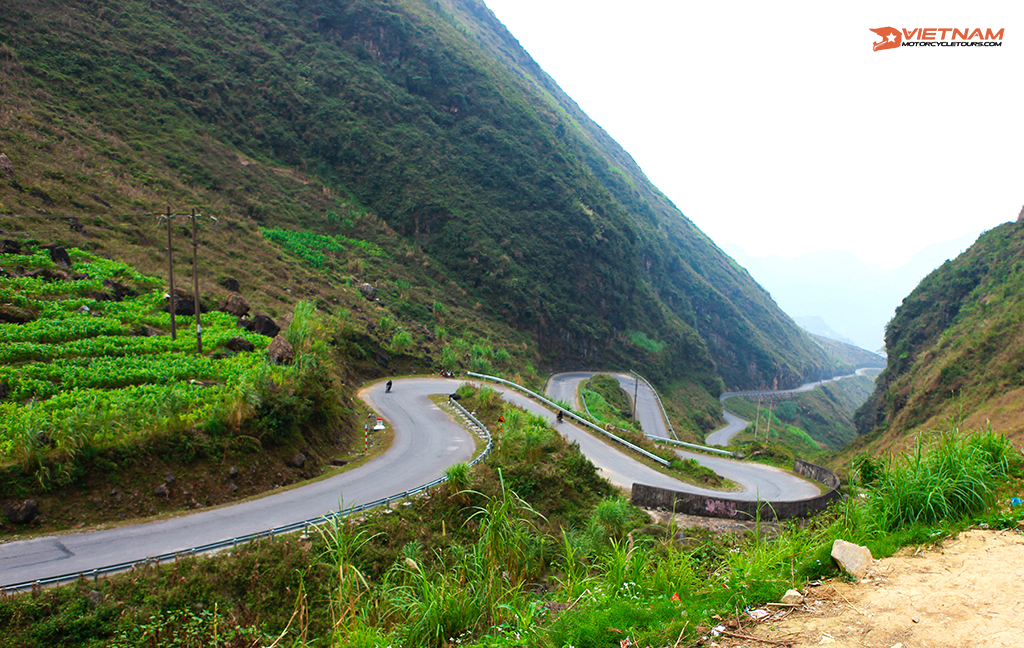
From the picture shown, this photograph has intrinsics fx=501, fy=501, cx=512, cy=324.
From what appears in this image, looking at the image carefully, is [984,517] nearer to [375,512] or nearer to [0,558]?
[375,512]

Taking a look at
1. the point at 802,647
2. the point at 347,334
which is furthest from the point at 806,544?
the point at 347,334

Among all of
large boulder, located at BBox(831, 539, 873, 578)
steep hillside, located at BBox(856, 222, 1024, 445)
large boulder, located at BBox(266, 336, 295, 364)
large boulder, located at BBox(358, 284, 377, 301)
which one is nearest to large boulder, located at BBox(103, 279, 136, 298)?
large boulder, located at BBox(266, 336, 295, 364)

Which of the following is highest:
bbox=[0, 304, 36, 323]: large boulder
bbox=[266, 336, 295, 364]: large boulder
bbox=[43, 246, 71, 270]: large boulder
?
bbox=[266, 336, 295, 364]: large boulder

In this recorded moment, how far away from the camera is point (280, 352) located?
67.2 feet

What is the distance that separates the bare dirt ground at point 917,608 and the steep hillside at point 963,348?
35.6 ft

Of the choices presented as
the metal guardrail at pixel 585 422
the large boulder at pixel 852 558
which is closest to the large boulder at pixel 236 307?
the metal guardrail at pixel 585 422

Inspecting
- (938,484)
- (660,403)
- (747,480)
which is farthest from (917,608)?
(660,403)

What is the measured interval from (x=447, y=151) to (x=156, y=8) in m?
39.6

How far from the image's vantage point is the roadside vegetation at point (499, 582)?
523 centimetres

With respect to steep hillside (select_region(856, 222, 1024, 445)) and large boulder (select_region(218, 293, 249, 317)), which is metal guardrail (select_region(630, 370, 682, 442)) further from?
large boulder (select_region(218, 293, 249, 317))

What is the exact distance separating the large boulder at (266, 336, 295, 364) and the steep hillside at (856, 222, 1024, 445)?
2223cm

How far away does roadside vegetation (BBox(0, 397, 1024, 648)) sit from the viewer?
17.2 ft

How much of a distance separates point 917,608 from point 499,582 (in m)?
4.52

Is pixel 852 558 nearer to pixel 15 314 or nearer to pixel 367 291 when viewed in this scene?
pixel 15 314
